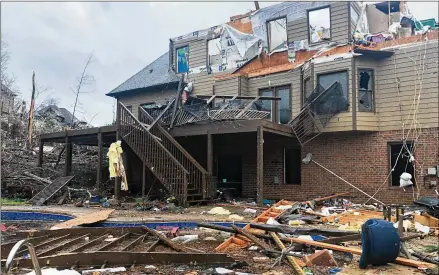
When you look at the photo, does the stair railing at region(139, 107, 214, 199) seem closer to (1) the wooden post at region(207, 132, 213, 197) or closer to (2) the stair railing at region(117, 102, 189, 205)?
(1) the wooden post at region(207, 132, 213, 197)

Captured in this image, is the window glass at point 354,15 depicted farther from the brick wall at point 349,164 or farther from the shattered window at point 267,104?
the brick wall at point 349,164

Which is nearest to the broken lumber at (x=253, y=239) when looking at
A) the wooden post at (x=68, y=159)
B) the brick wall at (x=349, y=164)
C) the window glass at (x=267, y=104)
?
the brick wall at (x=349, y=164)

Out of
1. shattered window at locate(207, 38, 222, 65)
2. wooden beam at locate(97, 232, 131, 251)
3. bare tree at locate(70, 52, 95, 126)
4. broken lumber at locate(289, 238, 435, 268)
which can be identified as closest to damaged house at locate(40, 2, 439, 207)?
shattered window at locate(207, 38, 222, 65)

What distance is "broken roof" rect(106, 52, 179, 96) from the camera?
19.2 metres

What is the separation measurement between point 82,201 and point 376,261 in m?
11.2

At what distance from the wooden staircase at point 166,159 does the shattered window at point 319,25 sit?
656 cm

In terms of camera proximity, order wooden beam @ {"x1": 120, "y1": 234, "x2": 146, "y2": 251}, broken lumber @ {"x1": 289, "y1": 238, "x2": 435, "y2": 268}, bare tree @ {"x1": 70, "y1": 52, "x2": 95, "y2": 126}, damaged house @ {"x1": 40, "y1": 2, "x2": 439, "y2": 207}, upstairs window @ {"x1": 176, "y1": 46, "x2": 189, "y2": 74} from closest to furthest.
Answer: broken lumber @ {"x1": 289, "y1": 238, "x2": 435, "y2": 268}, wooden beam @ {"x1": 120, "y1": 234, "x2": 146, "y2": 251}, damaged house @ {"x1": 40, "y1": 2, "x2": 439, "y2": 207}, upstairs window @ {"x1": 176, "y1": 46, "x2": 189, "y2": 74}, bare tree @ {"x1": 70, "y1": 52, "x2": 95, "y2": 126}

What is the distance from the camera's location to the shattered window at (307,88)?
47.0 feet

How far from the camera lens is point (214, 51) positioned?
17.8 m

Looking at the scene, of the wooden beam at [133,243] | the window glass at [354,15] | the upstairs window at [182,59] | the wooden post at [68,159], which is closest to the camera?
the wooden beam at [133,243]

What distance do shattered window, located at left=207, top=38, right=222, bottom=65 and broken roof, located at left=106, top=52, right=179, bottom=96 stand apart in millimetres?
2044

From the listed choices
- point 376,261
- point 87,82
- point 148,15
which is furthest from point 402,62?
point 87,82

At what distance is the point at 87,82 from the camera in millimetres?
32938

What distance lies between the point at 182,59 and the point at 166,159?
7506 mm
